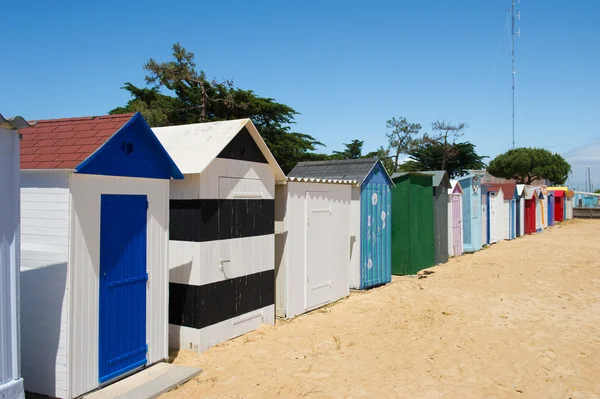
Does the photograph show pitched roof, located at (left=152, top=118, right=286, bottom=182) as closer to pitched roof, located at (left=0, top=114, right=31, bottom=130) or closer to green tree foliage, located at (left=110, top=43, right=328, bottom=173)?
pitched roof, located at (left=0, top=114, right=31, bottom=130)

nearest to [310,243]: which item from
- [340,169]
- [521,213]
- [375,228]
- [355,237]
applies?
[355,237]

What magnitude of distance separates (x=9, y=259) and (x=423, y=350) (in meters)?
4.88

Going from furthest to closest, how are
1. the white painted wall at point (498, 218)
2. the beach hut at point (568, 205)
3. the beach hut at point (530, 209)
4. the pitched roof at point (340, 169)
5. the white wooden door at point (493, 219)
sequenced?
the beach hut at point (568, 205) < the beach hut at point (530, 209) < the white painted wall at point (498, 218) < the white wooden door at point (493, 219) < the pitched roof at point (340, 169)

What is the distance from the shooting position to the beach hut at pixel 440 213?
1395cm

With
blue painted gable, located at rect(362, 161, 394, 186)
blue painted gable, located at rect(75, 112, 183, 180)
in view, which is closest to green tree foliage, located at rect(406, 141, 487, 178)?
blue painted gable, located at rect(362, 161, 394, 186)

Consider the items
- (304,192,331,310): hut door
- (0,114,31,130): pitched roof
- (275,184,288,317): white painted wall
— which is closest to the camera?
(0,114,31,130): pitched roof

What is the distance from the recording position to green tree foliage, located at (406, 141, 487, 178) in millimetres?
47031

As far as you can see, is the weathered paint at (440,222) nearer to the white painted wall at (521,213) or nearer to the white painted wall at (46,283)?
the white painted wall at (46,283)

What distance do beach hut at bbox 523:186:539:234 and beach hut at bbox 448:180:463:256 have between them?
37.2 feet

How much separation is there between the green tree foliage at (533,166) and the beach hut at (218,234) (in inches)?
2028

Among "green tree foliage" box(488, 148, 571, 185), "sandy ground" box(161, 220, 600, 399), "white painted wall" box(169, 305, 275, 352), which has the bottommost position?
"sandy ground" box(161, 220, 600, 399)

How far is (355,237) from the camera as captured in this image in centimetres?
1001

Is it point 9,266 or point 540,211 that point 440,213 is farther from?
point 540,211

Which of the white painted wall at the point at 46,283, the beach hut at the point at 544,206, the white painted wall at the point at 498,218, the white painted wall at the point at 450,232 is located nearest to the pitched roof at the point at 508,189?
the white painted wall at the point at 498,218
